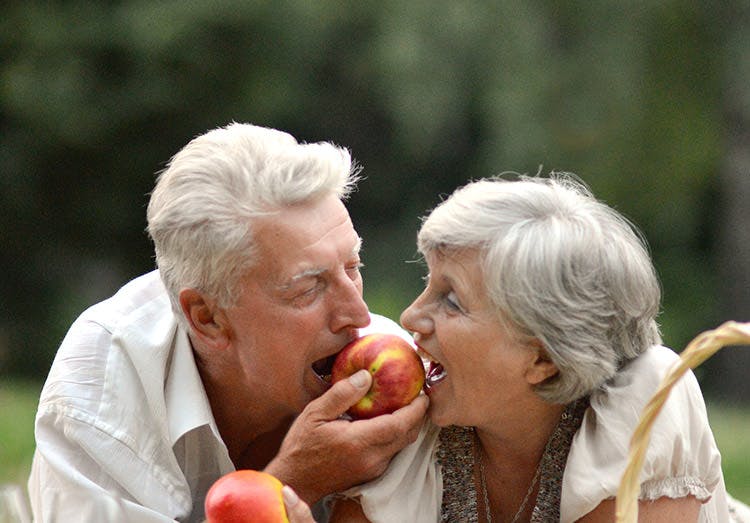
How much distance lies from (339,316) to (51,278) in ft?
30.7

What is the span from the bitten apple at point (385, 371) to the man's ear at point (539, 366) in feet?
0.88

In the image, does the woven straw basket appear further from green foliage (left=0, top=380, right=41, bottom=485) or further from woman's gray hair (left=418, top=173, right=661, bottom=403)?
green foliage (left=0, top=380, right=41, bottom=485)

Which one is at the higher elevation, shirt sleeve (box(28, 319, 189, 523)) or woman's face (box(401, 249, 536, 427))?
woman's face (box(401, 249, 536, 427))

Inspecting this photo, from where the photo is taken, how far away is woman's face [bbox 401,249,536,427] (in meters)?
2.74

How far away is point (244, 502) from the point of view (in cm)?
251

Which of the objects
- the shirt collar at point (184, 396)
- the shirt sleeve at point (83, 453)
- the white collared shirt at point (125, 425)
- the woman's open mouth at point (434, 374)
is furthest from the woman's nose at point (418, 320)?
the shirt sleeve at point (83, 453)

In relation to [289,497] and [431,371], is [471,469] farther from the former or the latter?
[289,497]

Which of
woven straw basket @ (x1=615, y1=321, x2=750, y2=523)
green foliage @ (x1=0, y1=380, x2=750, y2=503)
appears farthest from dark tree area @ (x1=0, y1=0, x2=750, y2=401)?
woven straw basket @ (x1=615, y1=321, x2=750, y2=523)

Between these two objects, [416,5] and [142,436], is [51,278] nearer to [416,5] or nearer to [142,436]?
[416,5]

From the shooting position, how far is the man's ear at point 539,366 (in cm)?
276

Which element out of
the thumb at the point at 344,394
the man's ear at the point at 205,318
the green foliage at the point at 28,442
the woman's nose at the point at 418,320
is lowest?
the green foliage at the point at 28,442

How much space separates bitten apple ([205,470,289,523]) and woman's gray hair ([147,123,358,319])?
579mm

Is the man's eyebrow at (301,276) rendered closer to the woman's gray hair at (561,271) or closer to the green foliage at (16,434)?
the woman's gray hair at (561,271)

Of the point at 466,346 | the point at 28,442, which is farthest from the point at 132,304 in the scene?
the point at 28,442
